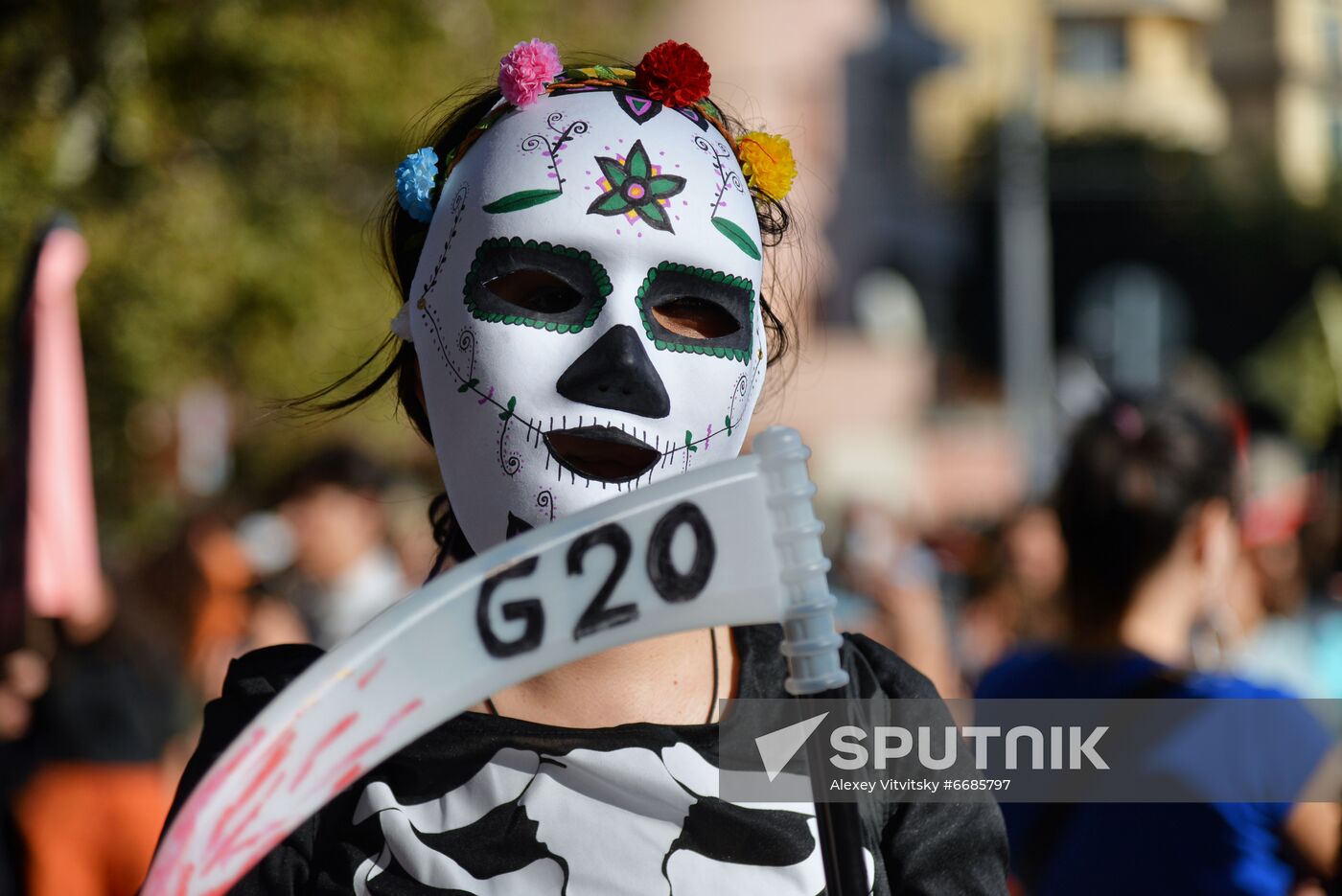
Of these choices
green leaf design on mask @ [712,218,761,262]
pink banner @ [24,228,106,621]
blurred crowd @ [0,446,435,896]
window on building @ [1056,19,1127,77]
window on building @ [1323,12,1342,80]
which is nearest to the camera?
green leaf design on mask @ [712,218,761,262]

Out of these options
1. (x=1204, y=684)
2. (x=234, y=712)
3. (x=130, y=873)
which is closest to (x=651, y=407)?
(x=234, y=712)

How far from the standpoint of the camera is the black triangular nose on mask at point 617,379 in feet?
5.19

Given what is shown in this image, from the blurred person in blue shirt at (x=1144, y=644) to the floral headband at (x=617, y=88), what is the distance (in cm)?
129

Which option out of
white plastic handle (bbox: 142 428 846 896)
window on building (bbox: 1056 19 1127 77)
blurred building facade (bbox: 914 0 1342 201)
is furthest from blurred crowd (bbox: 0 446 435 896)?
window on building (bbox: 1056 19 1127 77)

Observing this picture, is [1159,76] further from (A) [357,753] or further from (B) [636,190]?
(A) [357,753]

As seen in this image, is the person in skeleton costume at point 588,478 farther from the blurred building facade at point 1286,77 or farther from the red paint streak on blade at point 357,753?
the blurred building facade at point 1286,77

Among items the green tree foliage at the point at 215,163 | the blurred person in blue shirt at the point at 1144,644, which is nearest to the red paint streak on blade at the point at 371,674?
the blurred person in blue shirt at the point at 1144,644

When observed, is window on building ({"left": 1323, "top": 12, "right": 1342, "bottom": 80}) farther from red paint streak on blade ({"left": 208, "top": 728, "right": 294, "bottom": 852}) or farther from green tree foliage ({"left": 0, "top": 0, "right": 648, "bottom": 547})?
red paint streak on blade ({"left": 208, "top": 728, "right": 294, "bottom": 852})

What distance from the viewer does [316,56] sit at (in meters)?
7.82

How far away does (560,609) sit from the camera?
1.24 metres

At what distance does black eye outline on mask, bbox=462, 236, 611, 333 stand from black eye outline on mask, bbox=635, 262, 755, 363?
5 centimetres

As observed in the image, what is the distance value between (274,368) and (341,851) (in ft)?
23.6

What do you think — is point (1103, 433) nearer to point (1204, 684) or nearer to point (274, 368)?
point (1204, 684)

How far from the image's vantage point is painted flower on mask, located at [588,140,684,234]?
5.41 feet
